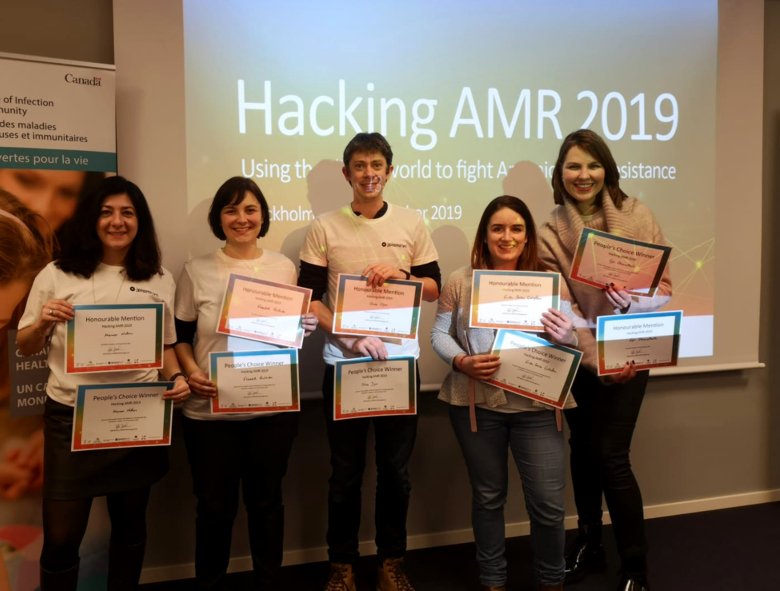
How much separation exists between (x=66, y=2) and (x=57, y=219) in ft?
3.03

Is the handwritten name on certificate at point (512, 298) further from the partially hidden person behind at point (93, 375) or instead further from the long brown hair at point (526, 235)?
the partially hidden person behind at point (93, 375)

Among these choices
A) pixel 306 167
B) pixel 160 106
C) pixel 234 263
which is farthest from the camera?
pixel 306 167

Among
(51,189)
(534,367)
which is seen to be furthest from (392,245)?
(51,189)

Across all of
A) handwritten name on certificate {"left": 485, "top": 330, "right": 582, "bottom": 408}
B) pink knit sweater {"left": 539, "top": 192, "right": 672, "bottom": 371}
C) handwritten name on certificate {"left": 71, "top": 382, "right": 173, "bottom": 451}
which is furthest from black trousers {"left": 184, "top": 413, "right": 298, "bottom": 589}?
pink knit sweater {"left": 539, "top": 192, "right": 672, "bottom": 371}

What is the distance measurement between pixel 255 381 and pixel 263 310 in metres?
0.25

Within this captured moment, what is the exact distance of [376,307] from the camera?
218cm

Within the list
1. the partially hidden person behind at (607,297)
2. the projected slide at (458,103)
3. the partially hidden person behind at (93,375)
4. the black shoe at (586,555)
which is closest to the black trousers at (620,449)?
the partially hidden person behind at (607,297)

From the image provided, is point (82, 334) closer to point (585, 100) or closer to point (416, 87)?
point (416, 87)

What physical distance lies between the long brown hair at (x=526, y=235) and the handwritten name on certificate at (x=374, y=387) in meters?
0.45

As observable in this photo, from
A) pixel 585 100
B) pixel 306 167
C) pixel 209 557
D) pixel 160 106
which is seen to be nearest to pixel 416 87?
pixel 306 167

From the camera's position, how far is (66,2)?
2.48 metres

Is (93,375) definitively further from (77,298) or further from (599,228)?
(599,228)

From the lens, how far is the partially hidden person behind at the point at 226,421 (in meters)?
2.13

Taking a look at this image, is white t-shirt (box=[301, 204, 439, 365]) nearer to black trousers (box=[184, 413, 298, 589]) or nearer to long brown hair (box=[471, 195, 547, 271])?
long brown hair (box=[471, 195, 547, 271])
